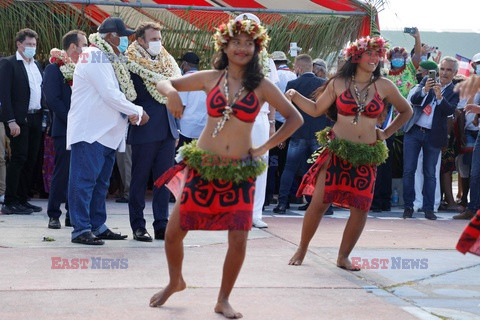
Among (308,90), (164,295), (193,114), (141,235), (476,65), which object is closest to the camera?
(164,295)

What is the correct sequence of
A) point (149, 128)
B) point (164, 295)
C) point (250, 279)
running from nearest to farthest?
point (164, 295), point (250, 279), point (149, 128)

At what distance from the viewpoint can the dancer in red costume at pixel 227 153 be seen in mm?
5668

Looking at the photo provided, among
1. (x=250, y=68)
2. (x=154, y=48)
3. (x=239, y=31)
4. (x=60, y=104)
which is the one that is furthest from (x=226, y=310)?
(x=60, y=104)

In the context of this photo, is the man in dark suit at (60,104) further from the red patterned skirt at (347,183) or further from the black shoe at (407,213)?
the black shoe at (407,213)

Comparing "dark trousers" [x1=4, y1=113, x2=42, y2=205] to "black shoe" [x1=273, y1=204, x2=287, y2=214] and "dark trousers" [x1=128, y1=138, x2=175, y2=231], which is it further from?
"black shoe" [x1=273, y1=204, x2=287, y2=214]

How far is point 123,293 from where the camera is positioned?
247 inches

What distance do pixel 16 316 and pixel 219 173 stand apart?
4.93ft

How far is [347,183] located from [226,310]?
2263 millimetres

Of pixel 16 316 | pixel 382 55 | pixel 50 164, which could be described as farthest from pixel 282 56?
pixel 16 316

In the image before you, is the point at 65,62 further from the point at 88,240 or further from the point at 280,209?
the point at 280,209

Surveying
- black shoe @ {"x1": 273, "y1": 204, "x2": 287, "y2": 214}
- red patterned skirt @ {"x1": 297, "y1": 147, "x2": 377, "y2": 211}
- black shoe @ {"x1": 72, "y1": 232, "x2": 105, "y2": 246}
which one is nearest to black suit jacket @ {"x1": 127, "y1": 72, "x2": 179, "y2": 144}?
black shoe @ {"x1": 72, "y1": 232, "x2": 105, "y2": 246}

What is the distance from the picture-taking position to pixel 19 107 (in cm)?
1074

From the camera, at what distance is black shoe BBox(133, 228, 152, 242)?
8584 mm

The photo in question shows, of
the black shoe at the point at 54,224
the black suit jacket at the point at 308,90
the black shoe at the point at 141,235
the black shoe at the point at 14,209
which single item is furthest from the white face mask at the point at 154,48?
the black suit jacket at the point at 308,90
